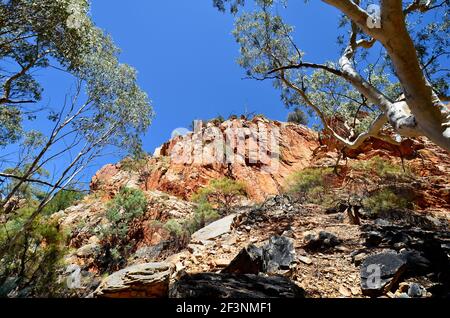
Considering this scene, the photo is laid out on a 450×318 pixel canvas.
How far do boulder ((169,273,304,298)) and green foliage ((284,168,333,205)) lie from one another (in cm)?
926

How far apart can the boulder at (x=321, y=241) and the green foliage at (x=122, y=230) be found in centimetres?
598

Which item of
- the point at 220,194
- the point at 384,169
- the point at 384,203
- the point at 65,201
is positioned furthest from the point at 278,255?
the point at 65,201

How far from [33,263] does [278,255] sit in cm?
476

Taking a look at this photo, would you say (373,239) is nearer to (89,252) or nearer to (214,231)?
(214,231)

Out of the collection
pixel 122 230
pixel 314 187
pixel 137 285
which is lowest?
pixel 137 285

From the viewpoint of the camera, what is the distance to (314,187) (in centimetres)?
1581

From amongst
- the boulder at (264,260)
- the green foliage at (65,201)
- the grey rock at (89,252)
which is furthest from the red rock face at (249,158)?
the boulder at (264,260)

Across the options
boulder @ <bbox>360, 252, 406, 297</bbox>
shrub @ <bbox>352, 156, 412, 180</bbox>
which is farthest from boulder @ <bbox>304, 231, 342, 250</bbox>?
shrub @ <bbox>352, 156, 412, 180</bbox>

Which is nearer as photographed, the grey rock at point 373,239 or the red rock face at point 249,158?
the grey rock at point 373,239

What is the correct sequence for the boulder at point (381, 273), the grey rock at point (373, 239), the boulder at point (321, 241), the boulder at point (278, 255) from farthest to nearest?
the boulder at point (321, 241)
the grey rock at point (373, 239)
the boulder at point (278, 255)
the boulder at point (381, 273)

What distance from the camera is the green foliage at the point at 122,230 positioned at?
10.5m

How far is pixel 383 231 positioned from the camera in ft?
21.7

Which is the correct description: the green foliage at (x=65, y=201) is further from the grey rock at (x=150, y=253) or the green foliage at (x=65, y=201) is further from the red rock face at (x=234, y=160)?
the grey rock at (x=150, y=253)
